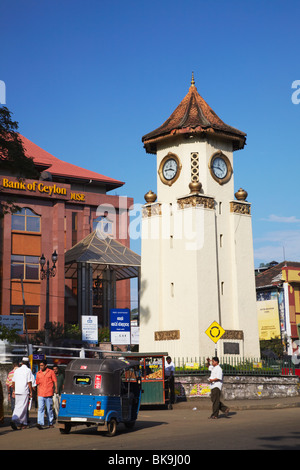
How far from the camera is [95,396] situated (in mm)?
14586

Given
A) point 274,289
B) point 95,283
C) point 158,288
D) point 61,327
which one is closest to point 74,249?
point 95,283

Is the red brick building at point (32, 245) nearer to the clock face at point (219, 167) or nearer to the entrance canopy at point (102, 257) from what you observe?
the entrance canopy at point (102, 257)

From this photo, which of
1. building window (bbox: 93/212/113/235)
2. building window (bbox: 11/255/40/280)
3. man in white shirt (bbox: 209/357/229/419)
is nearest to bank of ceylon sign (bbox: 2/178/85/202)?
building window (bbox: 11/255/40/280)

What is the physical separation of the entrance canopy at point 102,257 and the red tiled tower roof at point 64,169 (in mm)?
10945

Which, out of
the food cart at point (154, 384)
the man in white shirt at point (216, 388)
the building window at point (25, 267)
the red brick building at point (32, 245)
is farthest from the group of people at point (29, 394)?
the building window at point (25, 267)

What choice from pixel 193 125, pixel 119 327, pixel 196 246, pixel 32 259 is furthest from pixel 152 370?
pixel 32 259

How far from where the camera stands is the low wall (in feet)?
89.4

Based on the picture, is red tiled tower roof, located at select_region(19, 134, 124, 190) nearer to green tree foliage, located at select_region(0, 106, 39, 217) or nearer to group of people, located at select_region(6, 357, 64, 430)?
green tree foliage, located at select_region(0, 106, 39, 217)

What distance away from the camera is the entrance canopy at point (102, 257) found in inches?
2244

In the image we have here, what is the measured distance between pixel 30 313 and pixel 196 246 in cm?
2650

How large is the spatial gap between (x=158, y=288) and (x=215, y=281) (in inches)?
121

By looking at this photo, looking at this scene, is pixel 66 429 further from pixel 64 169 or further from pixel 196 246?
pixel 64 169

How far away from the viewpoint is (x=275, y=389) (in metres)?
29.7

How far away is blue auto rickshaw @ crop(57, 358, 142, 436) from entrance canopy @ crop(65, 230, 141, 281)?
4069cm
